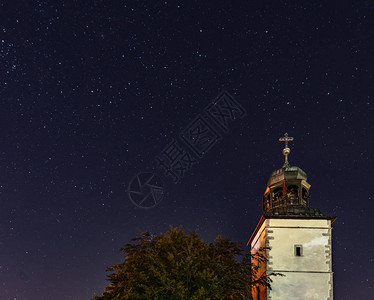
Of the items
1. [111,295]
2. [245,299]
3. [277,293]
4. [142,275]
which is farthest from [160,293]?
[277,293]

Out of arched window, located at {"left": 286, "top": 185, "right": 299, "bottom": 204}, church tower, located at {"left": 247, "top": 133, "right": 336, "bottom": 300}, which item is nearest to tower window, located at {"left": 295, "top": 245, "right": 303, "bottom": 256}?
church tower, located at {"left": 247, "top": 133, "right": 336, "bottom": 300}

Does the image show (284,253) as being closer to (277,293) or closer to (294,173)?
(277,293)

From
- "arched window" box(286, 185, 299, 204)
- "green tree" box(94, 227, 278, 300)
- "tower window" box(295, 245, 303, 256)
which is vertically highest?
"arched window" box(286, 185, 299, 204)

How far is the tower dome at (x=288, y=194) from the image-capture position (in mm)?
29859

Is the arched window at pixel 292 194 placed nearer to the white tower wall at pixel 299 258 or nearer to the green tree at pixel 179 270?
the white tower wall at pixel 299 258

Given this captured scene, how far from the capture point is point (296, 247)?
2867 centimetres

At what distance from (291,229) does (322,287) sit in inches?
165

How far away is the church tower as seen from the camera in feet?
90.9

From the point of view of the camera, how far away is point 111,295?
24.8 m

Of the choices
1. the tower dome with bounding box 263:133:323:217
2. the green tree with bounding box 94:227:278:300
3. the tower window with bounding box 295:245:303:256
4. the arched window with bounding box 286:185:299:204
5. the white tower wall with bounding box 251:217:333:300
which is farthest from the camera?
the arched window with bounding box 286:185:299:204

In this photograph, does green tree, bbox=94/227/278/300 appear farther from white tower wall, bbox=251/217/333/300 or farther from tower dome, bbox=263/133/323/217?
tower dome, bbox=263/133/323/217

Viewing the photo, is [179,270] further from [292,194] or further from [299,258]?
[292,194]

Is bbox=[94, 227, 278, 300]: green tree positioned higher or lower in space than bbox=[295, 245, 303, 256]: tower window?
lower

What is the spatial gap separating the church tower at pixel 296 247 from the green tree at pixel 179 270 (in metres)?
3.07
